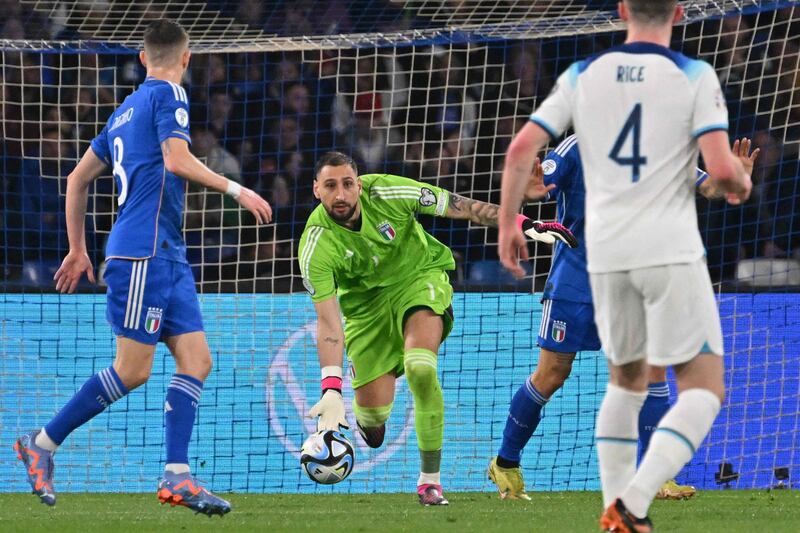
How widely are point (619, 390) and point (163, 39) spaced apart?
9.52 feet

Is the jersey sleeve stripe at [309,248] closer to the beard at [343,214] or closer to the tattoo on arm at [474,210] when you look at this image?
the beard at [343,214]

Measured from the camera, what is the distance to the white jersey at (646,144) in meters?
4.63

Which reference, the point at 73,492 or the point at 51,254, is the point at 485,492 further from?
the point at 51,254

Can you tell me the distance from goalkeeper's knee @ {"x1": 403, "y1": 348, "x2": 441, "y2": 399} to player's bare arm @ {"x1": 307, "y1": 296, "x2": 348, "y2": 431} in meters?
0.41

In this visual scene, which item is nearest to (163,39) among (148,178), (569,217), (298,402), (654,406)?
(148,178)

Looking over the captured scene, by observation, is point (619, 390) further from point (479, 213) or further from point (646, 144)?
point (479, 213)

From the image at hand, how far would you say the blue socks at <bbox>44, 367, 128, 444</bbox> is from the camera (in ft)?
21.3

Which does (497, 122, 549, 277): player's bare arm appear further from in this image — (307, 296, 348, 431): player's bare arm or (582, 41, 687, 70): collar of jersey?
(307, 296, 348, 431): player's bare arm

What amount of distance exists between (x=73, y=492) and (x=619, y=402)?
207 inches

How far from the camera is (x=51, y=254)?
11258 mm

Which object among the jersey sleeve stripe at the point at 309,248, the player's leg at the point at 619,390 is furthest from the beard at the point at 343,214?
the player's leg at the point at 619,390

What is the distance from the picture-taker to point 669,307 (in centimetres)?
460

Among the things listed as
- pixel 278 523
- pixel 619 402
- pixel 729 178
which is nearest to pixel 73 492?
pixel 278 523

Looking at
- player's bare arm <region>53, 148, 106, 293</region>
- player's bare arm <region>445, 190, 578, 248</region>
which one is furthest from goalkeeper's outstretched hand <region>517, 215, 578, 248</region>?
player's bare arm <region>53, 148, 106, 293</region>
